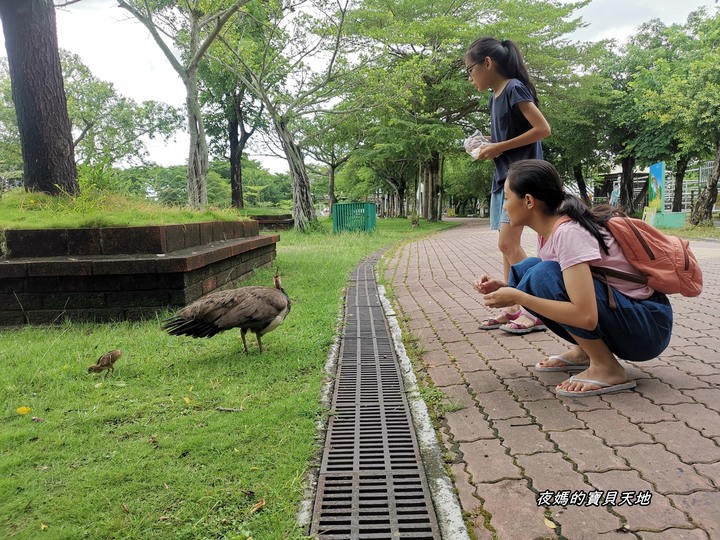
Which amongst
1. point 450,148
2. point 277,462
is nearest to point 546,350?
point 277,462

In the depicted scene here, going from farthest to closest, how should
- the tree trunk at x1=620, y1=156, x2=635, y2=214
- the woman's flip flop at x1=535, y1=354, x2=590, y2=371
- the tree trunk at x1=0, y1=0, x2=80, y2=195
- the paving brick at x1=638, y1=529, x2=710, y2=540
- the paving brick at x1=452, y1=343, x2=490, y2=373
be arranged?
the tree trunk at x1=620, y1=156, x2=635, y2=214
the tree trunk at x1=0, y1=0, x2=80, y2=195
the paving brick at x1=452, y1=343, x2=490, y2=373
the woman's flip flop at x1=535, y1=354, x2=590, y2=371
the paving brick at x1=638, y1=529, x2=710, y2=540

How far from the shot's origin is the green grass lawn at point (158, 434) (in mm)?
Result: 1953

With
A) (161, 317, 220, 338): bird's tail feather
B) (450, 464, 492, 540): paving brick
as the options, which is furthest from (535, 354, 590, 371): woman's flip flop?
(161, 317, 220, 338): bird's tail feather

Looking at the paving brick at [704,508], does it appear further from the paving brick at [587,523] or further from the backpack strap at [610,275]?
the backpack strap at [610,275]

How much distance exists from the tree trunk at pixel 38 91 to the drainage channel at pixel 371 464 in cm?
544

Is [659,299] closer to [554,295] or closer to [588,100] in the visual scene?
[554,295]

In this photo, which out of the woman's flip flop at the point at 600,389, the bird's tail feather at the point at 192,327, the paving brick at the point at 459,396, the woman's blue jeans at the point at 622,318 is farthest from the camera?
the bird's tail feather at the point at 192,327

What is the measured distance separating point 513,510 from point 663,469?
0.70m

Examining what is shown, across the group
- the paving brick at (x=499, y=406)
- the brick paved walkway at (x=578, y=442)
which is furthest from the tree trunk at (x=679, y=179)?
the paving brick at (x=499, y=406)

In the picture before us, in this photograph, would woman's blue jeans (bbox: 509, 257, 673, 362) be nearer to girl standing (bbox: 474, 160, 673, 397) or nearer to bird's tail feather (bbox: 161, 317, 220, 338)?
girl standing (bbox: 474, 160, 673, 397)

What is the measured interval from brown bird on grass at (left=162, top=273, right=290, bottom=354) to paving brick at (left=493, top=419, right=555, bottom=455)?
6.42 ft

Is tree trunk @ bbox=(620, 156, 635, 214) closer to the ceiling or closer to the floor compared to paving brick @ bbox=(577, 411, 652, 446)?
closer to the ceiling

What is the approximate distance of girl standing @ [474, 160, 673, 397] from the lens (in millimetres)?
2623

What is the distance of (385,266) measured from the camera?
9.84 meters
